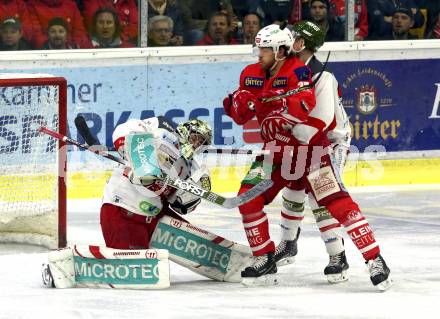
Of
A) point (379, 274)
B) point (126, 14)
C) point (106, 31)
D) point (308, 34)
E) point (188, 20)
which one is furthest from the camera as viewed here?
Answer: point (188, 20)

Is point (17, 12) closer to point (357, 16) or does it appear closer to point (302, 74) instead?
point (357, 16)

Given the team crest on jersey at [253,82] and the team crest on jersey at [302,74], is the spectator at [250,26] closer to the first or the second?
the team crest on jersey at [253,82]

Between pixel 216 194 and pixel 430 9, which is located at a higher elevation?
pixel 430 9

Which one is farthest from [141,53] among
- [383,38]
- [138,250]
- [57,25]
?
[138,250]

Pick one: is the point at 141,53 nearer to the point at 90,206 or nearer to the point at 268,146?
the point at 90,206

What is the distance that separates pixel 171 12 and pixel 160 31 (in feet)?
0.62

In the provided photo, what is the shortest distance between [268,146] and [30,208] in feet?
6.87

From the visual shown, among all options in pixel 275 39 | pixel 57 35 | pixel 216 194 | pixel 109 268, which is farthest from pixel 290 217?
pixel 57 35

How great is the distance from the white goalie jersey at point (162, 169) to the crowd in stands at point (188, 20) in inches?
139

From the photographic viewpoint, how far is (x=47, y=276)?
26.3ft

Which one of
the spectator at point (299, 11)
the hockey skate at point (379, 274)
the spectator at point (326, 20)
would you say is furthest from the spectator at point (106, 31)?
the hockey skate at point (379, 274)

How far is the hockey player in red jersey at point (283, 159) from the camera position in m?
8.03

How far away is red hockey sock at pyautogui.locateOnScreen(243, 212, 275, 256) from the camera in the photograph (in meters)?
8.20

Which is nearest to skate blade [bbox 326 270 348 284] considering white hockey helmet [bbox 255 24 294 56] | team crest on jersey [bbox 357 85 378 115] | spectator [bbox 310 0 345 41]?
white hockey helmet [bbox 255 24 294 56]
